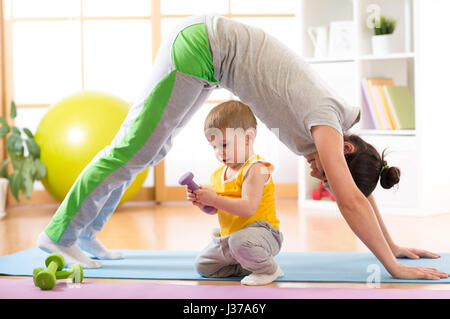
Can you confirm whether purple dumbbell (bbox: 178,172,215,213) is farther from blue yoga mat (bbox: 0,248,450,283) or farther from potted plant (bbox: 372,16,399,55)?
potted plant (bbox: 372,16,399,55)

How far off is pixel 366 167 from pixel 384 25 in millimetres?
1739

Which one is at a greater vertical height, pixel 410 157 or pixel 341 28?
pixel 341 28

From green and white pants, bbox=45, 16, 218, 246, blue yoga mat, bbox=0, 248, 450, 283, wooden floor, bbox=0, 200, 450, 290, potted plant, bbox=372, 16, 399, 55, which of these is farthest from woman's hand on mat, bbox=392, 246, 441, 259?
potted plant, bbox=372, 16, 399, 55

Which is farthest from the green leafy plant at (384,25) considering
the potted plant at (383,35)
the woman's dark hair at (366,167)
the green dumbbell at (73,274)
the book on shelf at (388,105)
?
the green dumbbell at (73,274)

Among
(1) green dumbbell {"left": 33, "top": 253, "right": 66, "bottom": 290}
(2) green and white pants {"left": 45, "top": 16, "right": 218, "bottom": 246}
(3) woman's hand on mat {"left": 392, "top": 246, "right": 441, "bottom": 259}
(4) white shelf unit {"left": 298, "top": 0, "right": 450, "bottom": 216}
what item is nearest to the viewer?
(1) green dumbbell {"left": 33, "top": 253, "right": 66, "bottom": 290}

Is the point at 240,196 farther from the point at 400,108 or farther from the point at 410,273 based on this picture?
the point at 400,108

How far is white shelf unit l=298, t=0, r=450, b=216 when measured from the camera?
10.7 feet

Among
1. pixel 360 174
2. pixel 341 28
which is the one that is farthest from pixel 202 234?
pixel 341 28

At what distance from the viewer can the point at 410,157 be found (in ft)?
10.8

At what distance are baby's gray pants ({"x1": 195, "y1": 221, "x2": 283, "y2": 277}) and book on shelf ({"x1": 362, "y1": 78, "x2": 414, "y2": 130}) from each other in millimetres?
1710

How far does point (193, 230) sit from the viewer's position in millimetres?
2947

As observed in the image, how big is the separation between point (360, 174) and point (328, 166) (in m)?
0.21

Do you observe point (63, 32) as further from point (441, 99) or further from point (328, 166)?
point (328, 166)
